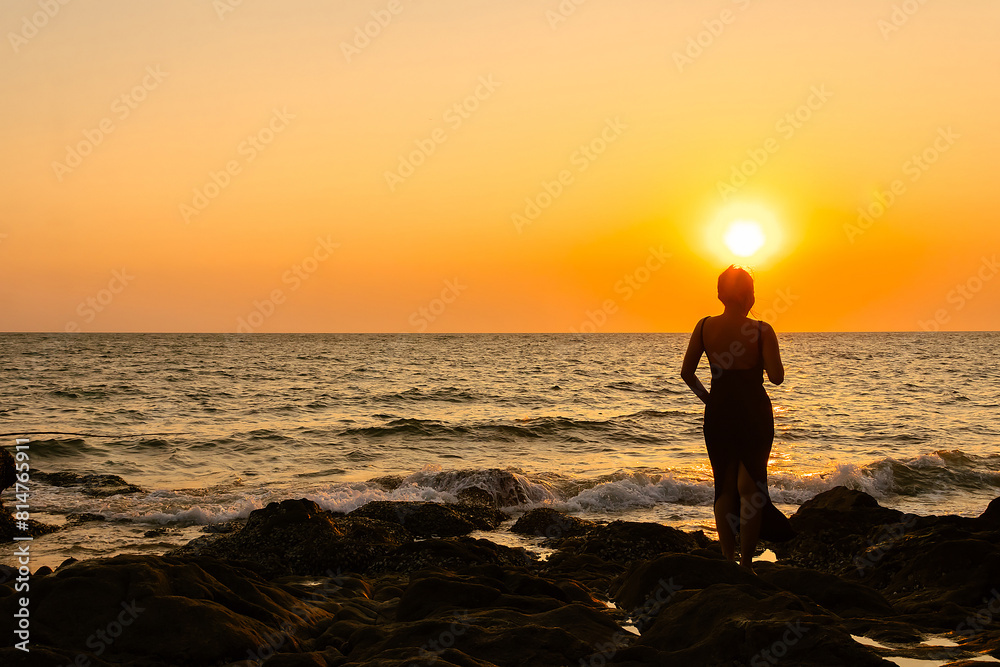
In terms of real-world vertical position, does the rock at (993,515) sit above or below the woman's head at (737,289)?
below

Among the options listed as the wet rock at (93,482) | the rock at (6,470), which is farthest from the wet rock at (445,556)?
the wet rock at (93,482)

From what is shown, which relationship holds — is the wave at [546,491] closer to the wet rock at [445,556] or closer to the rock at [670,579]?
the wet rock at [445,556]

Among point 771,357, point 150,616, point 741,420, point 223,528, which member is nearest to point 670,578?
point 741,420

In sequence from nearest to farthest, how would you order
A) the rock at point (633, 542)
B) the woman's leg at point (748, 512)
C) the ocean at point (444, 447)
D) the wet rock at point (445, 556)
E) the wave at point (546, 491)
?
the woman's leg at point (748, 512) < the wet rock at point (445, 556) < the rock at point (633, 542) < the wave at point (546, 491) < the ocean at point (444, 447)

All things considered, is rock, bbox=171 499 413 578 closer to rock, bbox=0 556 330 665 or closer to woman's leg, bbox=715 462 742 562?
rock, bbox=0 556 330 665

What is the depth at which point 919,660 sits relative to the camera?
14.4ft

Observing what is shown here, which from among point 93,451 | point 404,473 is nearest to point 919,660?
point 404,473

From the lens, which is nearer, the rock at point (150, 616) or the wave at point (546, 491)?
the rock at point (150, 616)

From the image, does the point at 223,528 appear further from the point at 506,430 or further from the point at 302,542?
the point at 506,430

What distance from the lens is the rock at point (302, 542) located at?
7.70 meters

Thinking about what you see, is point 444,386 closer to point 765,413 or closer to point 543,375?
point 543,375

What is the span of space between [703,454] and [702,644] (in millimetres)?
14549

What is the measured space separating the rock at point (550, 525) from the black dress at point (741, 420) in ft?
12.7

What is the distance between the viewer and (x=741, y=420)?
602cm
